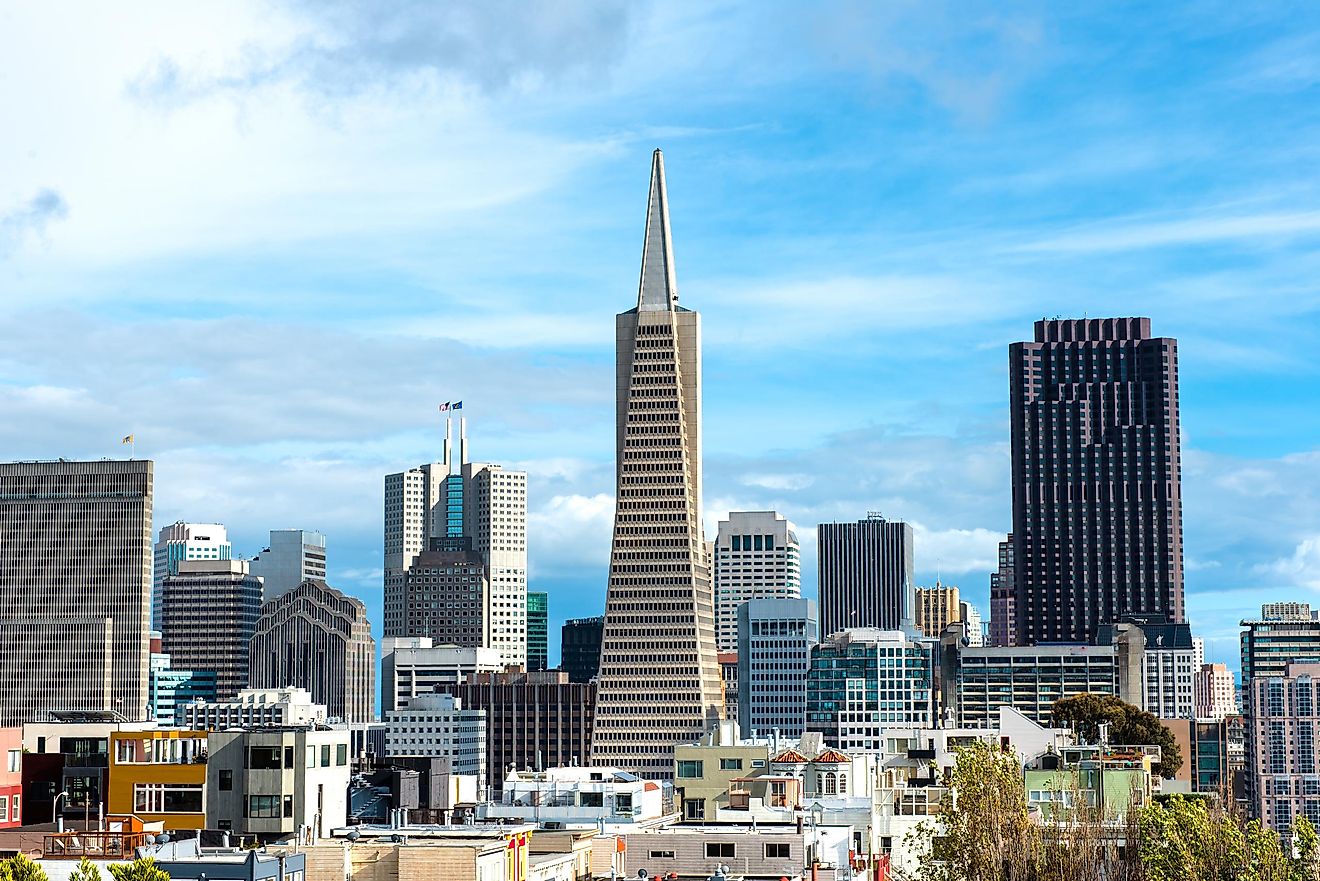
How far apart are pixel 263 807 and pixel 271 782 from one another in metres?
1.54

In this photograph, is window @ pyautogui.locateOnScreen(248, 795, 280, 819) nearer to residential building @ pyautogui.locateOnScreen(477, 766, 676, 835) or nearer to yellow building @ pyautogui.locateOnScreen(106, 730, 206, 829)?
yellow building @ pyautogui.locateOnScreen(106, 730, 206, 829)

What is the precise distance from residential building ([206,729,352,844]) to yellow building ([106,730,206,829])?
260 centimetres

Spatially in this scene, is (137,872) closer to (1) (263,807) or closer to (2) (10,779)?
(1) (263,807)

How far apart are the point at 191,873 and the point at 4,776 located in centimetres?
9262

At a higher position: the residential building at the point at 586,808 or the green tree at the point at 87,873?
the green tree at the point at 87,873

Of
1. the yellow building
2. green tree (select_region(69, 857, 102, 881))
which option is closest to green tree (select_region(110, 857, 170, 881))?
green tree (select_region(69, 857, 102, 881))

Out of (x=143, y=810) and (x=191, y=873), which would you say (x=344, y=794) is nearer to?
(x=143, y=810)

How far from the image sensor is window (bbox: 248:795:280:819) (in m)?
136

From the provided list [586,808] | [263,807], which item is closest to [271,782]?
[263,807]

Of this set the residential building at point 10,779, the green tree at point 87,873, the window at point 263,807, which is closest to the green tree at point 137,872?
the green tree at point 87,873

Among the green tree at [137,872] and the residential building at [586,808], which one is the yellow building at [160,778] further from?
the green tree at [137,872]

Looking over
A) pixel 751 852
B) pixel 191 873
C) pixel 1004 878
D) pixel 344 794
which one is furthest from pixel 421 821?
pixel 191 873

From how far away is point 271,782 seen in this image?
136125 millimetres

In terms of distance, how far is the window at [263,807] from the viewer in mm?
135625
